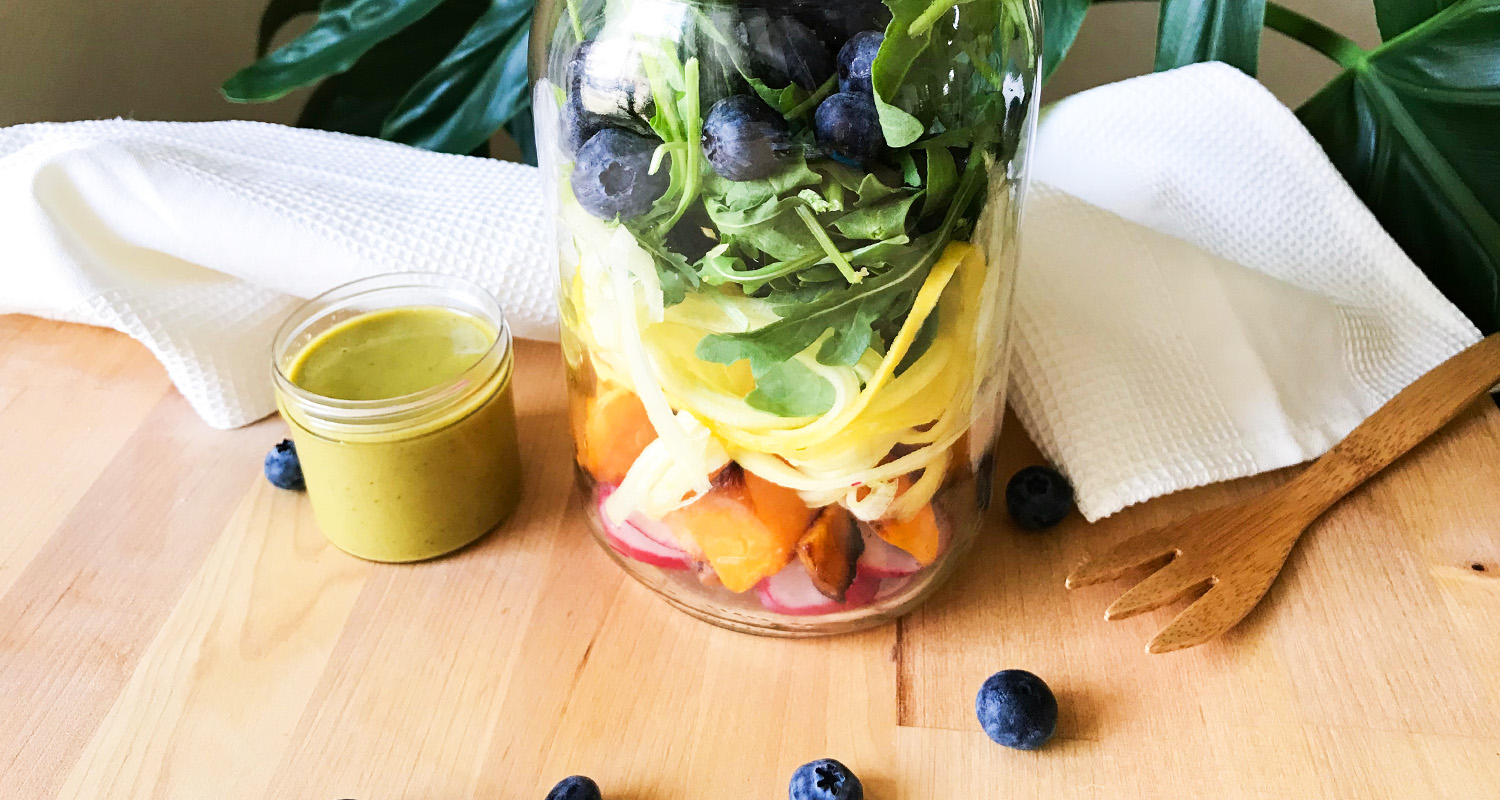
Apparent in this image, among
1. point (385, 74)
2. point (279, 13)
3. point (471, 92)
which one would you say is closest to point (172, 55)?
point (279, 13)

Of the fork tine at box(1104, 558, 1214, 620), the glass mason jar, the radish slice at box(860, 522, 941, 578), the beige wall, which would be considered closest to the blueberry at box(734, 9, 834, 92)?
the glass mason jar

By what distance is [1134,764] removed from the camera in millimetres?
544

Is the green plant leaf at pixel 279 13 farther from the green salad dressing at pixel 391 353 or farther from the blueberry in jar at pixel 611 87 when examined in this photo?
the blueberry in jar at pixel 611 87

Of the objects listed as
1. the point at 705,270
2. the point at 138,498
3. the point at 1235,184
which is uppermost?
the point at 705,270

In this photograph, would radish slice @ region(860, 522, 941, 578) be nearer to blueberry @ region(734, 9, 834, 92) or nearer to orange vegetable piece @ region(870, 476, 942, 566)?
orange vegetable piece @ region(870, 476, 942, 566)

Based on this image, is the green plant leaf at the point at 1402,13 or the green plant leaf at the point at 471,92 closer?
the green plant leaf at the point at 1402,13

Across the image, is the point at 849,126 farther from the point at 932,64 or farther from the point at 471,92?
the point at 471,92

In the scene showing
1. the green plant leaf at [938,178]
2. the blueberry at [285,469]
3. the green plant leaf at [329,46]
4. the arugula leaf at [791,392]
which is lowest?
the blueberry at [285,469]

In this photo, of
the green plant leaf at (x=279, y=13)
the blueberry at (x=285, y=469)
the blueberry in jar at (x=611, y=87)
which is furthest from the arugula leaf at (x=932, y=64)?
the green plant leaf at (x=279, y=13)

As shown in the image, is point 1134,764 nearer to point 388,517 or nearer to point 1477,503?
point 1477,503

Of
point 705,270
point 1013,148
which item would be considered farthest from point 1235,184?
point 705,270

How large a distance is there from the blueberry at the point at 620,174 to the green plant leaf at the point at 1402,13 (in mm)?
635

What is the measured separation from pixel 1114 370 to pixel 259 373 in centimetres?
60

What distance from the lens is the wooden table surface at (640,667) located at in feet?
1.78
